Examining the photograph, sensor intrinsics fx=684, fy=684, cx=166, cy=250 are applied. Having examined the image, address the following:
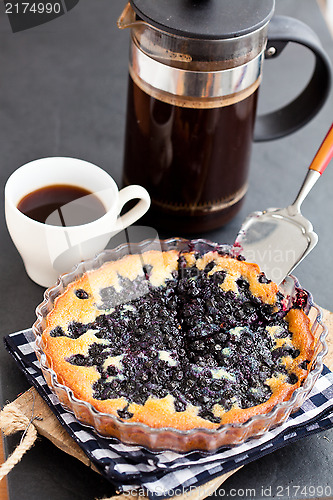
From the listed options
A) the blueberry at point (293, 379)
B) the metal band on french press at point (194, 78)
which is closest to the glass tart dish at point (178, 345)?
the blueberry at point (293, 379)

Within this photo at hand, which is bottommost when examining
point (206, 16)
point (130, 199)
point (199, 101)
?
point (130, 199)

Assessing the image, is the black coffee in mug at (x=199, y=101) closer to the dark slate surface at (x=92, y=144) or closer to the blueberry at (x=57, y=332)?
the dark slate surface at (x=92, y=144)

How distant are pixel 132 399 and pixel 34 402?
197 millimetres

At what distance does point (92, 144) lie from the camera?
1.75 meters

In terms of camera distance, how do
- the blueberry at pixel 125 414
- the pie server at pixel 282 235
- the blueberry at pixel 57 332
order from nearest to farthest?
the blueberry at pixel 125 414 < the blueberry at pixel 57 332 < the pie server at pixel 282 235

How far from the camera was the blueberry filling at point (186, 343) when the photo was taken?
1.12 meters

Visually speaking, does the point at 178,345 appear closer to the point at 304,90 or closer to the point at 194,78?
the point at 194,78

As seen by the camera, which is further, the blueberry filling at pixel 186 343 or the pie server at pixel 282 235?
the pie server at pixel 282 235

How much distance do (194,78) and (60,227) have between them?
0.37m

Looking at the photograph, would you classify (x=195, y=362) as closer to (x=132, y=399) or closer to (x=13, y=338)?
(x=132, y=399)

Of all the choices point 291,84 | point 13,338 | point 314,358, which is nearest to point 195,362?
point 314,358

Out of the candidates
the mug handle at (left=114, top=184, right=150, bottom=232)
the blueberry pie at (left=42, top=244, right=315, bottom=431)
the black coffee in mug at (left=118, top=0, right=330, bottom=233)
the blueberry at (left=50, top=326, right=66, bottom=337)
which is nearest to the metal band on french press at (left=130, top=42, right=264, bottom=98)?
the black coffee in mug at (left=118, top=0, right=330, bottom=233)

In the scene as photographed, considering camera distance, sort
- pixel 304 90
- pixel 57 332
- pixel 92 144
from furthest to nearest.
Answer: pixel 92 144
pixel 304 90
pixel 57 332

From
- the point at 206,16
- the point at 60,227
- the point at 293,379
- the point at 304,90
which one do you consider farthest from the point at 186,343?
the point at 304,90
